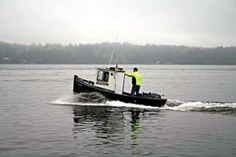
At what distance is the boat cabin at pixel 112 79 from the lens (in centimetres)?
2806

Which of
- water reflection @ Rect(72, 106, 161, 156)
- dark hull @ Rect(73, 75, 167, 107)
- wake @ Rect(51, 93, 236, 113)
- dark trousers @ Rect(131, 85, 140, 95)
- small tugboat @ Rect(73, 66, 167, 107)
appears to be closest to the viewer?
water reflection @ Rect(72, 106, 161, 156)

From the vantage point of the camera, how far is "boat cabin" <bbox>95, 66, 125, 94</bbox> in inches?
1105

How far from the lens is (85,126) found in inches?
779

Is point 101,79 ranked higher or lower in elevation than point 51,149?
higher

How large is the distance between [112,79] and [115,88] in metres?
0.71

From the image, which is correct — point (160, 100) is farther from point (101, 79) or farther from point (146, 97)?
point (101, 79)

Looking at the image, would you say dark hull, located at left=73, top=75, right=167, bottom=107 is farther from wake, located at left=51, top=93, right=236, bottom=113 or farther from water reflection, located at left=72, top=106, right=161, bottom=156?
water reflection, located at left=72, top=106, right=161, bottom=156

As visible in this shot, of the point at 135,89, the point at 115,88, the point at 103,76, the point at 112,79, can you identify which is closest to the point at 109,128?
the point at 135,89

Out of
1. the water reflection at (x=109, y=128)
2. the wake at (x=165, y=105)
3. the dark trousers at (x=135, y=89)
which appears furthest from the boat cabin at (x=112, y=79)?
the water reflection at (x=109, y=128)

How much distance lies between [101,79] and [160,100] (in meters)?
4.98

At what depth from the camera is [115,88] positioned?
2831 cm

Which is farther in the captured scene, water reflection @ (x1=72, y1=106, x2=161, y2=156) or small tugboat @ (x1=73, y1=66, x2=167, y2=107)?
small tugboat @ (x1=73, y1=66, x2=167, y2=107)

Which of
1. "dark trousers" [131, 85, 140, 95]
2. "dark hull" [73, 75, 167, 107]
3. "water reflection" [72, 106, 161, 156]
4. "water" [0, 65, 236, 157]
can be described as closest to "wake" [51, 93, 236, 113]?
"water" [0, 65, 236, 157]

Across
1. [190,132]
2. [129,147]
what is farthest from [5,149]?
[190,132]
